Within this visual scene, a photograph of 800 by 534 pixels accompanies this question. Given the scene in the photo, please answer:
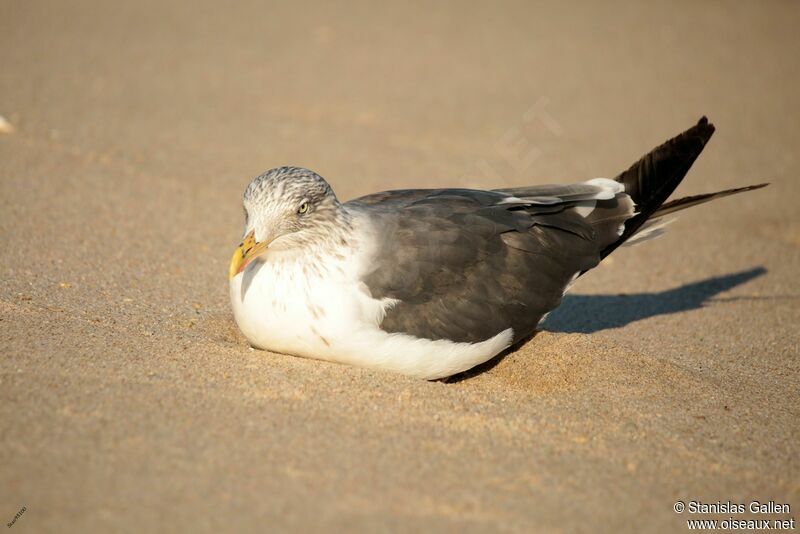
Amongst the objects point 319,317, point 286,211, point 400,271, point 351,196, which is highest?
point 351,196

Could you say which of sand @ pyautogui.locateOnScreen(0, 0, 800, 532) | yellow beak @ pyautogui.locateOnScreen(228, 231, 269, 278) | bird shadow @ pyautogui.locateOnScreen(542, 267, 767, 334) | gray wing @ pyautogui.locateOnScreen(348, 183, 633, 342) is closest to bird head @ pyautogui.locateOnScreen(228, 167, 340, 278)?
yellow beak @ pyautogui.locateOnScreen(228, 231, 269, 278)

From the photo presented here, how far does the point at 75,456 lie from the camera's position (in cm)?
369

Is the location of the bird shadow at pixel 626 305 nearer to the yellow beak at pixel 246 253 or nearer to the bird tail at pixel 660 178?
the bird tail at pixel 660 178

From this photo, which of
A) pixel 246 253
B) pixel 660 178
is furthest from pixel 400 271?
pixel 660 178

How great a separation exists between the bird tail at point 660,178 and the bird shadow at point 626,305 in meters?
0.82

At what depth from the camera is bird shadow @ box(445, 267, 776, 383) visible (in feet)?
21.6

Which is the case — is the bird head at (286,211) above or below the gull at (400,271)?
above

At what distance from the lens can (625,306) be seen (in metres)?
7.00

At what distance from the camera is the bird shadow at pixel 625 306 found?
6.60 metres

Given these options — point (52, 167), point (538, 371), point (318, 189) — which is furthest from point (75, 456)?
point (52, 167)

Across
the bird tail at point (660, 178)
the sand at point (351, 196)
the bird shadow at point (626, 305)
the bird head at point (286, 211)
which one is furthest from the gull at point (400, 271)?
A: the bird shadow at point (626, 305)

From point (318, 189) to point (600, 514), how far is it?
2.30m

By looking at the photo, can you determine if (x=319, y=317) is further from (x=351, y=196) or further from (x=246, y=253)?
(x=351, y=196)

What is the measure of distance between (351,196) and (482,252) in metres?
3.46
